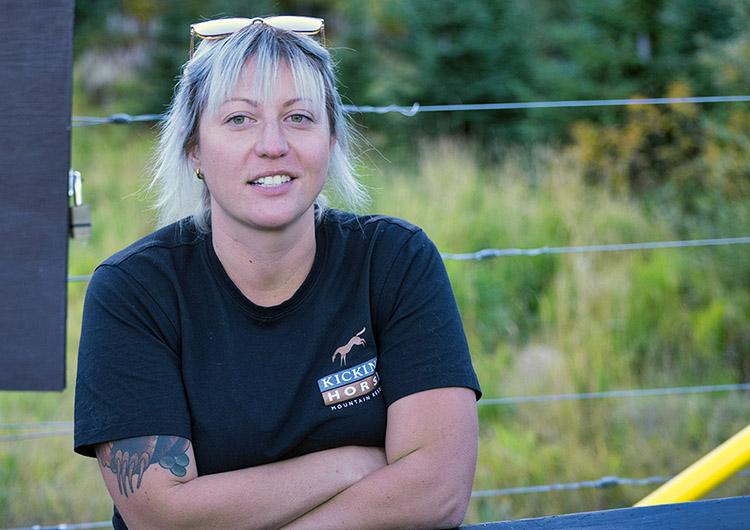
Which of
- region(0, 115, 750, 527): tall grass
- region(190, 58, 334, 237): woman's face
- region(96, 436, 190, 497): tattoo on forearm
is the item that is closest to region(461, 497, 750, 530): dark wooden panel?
region(96, 436, 190, 497): tattoo on forearm

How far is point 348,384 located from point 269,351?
167 millimetres

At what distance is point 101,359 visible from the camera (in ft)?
4.72

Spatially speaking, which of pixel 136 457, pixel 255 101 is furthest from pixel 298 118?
pixel 136 457

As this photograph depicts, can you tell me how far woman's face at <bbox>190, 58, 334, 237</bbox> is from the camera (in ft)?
4.98

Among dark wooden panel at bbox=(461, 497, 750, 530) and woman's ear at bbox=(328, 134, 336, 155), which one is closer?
dark wooden panel at bbox=(461, 497, 750, 530)

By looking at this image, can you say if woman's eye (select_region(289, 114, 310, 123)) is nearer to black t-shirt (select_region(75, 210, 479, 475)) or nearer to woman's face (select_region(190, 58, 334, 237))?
woman's face (select_region(190, 58, 334, 237))

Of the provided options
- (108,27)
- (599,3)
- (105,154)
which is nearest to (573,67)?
(599,3)

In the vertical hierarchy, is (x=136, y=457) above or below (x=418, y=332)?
below

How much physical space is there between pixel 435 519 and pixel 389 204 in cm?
409

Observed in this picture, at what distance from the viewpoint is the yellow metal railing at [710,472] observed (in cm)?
166

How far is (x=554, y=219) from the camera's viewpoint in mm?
5039

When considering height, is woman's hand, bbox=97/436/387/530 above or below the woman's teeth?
below

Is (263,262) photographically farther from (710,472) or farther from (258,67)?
(710,472)

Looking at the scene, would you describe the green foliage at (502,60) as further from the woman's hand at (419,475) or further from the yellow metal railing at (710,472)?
the woman's hand at (419,475)
